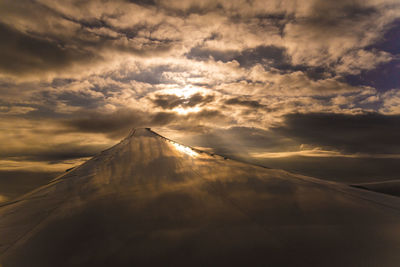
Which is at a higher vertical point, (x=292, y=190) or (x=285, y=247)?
(x=292, y=190)

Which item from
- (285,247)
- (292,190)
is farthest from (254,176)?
(285,247)

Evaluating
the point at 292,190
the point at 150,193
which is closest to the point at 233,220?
the point at 150,193

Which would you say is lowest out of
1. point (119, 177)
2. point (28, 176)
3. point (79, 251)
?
point (28, 176)

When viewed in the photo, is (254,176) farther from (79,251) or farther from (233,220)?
(79,251)

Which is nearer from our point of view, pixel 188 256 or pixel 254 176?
pixel 188 256

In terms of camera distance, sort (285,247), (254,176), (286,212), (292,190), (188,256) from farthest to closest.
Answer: (254,176), (292,190), (286,212), (285,247), (188,256)

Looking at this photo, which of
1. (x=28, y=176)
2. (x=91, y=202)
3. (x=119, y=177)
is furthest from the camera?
(x=28, y=176)
